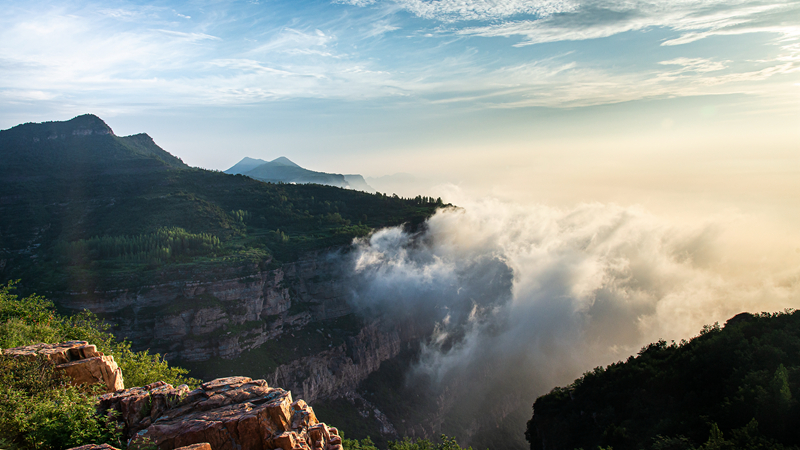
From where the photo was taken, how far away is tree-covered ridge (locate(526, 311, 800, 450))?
26.4 metres

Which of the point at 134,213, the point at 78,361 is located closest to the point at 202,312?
the point at 134,213

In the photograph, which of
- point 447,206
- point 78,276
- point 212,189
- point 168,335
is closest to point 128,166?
point 212,189

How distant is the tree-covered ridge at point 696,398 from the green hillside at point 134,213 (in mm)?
69529

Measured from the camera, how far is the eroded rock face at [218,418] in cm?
1820

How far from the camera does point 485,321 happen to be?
116375 millimetres

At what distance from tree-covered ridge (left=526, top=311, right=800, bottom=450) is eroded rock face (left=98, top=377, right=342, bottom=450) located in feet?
91.6

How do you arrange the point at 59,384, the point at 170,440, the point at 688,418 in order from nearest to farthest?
the point at 170,440, the point at 59,384, the point at 688,418

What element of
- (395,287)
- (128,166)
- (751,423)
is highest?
(128,166)

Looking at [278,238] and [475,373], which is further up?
[278,238]

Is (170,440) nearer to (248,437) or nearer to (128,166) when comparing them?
(248,437)

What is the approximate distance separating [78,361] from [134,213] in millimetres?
90569

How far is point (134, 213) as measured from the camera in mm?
98188

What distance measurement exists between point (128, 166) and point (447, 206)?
109222 millimetres

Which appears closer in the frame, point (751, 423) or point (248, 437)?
point (248, 437)
